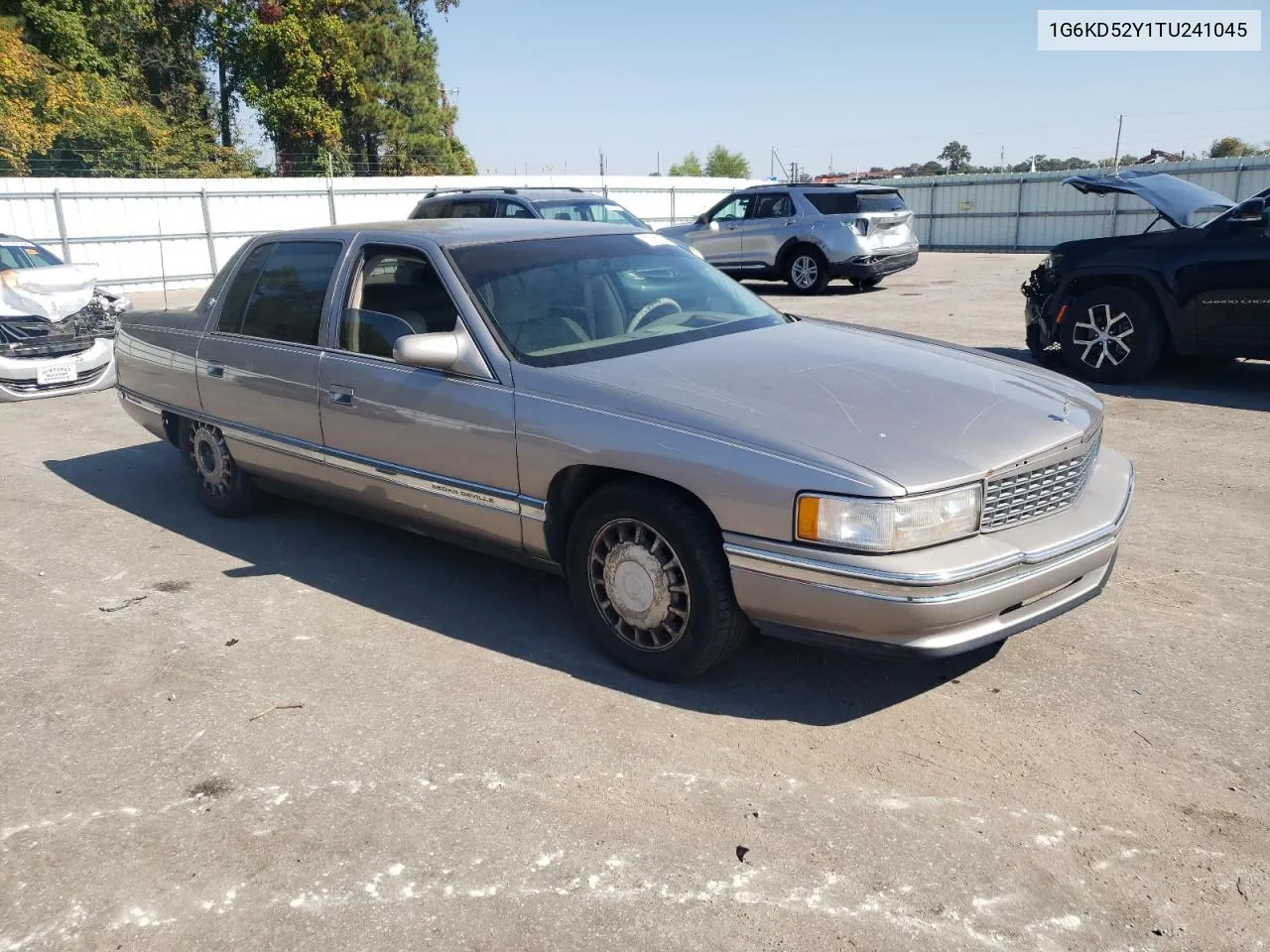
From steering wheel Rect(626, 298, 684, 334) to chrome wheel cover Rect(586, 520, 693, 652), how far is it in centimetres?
105

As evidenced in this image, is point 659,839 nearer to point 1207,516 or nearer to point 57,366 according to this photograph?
point 1207,516

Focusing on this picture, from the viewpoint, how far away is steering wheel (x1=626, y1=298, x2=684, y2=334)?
14.6 ft

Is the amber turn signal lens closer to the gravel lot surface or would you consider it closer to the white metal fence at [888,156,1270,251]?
the gravel lot surface

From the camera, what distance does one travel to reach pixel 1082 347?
8.80m

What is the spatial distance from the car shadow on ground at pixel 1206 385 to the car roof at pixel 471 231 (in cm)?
507

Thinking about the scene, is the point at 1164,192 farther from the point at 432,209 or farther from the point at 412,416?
the point at 432,209

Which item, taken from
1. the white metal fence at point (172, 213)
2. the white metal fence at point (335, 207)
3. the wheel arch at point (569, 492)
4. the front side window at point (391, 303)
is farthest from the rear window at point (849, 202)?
the wheel arch at point (569, 492)

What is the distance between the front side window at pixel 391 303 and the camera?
14.4 ft

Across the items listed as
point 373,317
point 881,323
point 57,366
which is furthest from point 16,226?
point 373,317

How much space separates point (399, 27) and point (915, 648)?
41.7m

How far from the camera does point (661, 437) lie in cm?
351

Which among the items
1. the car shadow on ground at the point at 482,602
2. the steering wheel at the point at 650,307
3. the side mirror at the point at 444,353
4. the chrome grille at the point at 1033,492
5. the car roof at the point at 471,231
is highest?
the car roof at the point at 471,231

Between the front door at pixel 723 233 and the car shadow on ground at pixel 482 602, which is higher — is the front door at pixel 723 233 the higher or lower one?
the higher one

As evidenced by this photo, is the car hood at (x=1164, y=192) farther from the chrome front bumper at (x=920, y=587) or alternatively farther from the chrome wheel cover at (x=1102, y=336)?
the chrome front bumper at (x=920, y=587)
